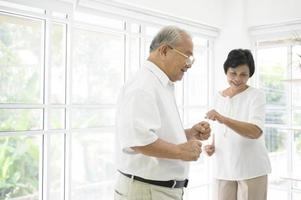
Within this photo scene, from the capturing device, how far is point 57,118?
2180 mm

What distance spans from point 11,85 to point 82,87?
1.67 feet

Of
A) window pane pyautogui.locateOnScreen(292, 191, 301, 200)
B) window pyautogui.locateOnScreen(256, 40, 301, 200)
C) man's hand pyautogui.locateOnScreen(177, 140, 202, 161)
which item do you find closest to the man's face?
man's hand pyautogui.locateOnScreen(177, 140, 202, 161)

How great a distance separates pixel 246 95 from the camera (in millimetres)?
2148

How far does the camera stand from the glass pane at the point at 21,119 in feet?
6.36

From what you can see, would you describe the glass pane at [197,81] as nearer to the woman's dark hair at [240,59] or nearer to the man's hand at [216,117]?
the woman's dark hair at [240,59]

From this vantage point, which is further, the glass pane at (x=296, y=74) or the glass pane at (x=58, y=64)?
the glass pane at (x=296, y=74)

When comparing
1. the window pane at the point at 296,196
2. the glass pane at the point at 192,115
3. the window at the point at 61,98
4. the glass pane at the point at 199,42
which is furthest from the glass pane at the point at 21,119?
the window pane at the point at 296,196

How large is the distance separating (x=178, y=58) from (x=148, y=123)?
0.34 metres

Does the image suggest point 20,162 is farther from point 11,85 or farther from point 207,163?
point 207,163

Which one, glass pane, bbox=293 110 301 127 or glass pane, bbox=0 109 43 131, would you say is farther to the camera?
glass pane, bbox=293 110 301 127

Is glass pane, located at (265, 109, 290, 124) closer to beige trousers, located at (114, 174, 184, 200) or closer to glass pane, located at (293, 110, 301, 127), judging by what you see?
glass pane, located at (293, 110, 301, 127)

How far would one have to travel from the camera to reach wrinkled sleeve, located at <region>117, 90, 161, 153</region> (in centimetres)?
124

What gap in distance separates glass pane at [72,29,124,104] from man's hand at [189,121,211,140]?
976mm

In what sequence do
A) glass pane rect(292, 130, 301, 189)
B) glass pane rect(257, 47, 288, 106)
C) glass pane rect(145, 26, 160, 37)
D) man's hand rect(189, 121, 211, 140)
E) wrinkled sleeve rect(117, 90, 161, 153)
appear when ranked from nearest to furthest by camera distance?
1. wrinkled sleeve rect(117, 90, 161, 153)
2. man's hand rect(189, 121, 211, 140)
3. glass pane rect(145, 26, 160, 37)
4. glass pane rect(292, 130, 301, 189)
5. glass pane rect(257, 47, 288, 106)
